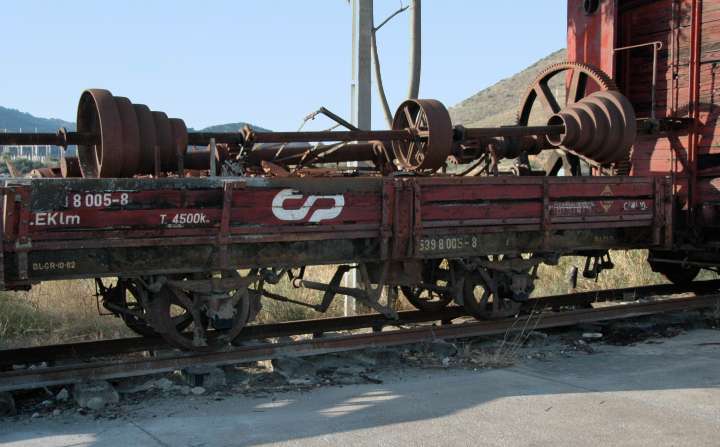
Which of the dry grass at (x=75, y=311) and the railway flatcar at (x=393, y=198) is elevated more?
the railway flatcar at (x=393, y=198)

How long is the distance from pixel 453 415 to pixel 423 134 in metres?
3.83

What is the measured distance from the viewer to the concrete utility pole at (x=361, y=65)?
11.0 m

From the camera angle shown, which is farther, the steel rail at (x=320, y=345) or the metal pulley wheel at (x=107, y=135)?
the metal pulley wheel at (x=107, y=135)

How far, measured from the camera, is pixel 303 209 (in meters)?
7.48

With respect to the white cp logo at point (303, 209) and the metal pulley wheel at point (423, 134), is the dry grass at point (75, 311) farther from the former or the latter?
the white cp logo at point (303, 209)

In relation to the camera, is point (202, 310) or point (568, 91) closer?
point (202, 310)

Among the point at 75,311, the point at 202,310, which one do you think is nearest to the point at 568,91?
the point at 202,310

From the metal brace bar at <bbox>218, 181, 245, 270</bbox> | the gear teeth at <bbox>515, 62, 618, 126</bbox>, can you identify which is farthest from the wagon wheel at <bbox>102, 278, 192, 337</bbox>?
the gear teeth at <bbox>515, 62, 618, 126</bbox>

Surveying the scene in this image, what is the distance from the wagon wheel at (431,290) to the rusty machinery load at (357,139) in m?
1.13

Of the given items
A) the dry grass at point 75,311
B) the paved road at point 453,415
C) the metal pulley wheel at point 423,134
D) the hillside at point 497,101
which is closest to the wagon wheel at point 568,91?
the dry grass at point 75,311

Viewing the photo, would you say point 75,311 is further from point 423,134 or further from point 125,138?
point 423,134

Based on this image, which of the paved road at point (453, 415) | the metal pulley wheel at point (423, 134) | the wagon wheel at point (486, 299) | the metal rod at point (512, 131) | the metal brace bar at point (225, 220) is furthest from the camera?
the metal rod at point (512, 131)

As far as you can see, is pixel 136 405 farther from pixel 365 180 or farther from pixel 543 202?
pixel 543 202

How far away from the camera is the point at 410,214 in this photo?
8094mm
